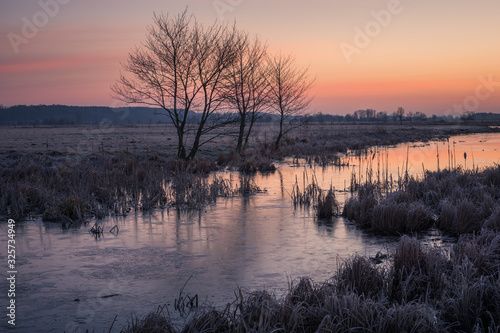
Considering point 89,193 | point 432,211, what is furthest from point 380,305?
point 89,193

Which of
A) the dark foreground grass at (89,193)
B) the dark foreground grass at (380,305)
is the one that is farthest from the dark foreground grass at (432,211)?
the dark foreground grass at (89,193)

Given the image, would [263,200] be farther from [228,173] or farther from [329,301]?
[329,301]

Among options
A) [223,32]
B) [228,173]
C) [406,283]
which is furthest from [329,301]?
[223,32]

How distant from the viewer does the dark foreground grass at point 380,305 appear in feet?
13.3

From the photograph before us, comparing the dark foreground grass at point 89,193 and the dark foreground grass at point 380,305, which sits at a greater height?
the dark foreground grass at point 89,193

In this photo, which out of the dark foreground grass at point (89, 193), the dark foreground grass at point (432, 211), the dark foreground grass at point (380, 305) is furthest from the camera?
the dark foreground grass at point (89, 193)

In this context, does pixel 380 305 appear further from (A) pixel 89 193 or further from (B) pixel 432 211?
(A) pixel 89 193

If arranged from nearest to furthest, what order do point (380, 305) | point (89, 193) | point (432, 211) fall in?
point (380, 305) < point (432, 211) < point (89, 193)

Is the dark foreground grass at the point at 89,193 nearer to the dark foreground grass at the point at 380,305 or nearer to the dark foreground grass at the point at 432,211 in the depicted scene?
the dark foreground grass at the point at 432,211

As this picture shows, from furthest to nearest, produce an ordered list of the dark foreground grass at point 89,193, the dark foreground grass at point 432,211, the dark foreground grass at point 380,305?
1. the dark foreground grass at point 89,193
2. the dark foreground grass at point 432,211
3. the dark foreground grass at point 380,305

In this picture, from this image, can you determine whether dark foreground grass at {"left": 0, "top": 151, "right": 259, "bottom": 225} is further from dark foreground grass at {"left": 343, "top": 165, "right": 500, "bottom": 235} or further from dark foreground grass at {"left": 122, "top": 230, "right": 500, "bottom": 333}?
dark foreground grass at {"left": 122, "top": 230, "right": 500, "bottom": 333}

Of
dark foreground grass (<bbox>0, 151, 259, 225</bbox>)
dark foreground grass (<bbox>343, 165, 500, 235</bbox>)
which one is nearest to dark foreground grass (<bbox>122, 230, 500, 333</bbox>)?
dark foreground grass (<bbox>343, 165, 500, 235</bbox>)

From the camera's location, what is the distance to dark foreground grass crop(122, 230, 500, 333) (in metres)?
4.06

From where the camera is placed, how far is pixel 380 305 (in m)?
4.32
